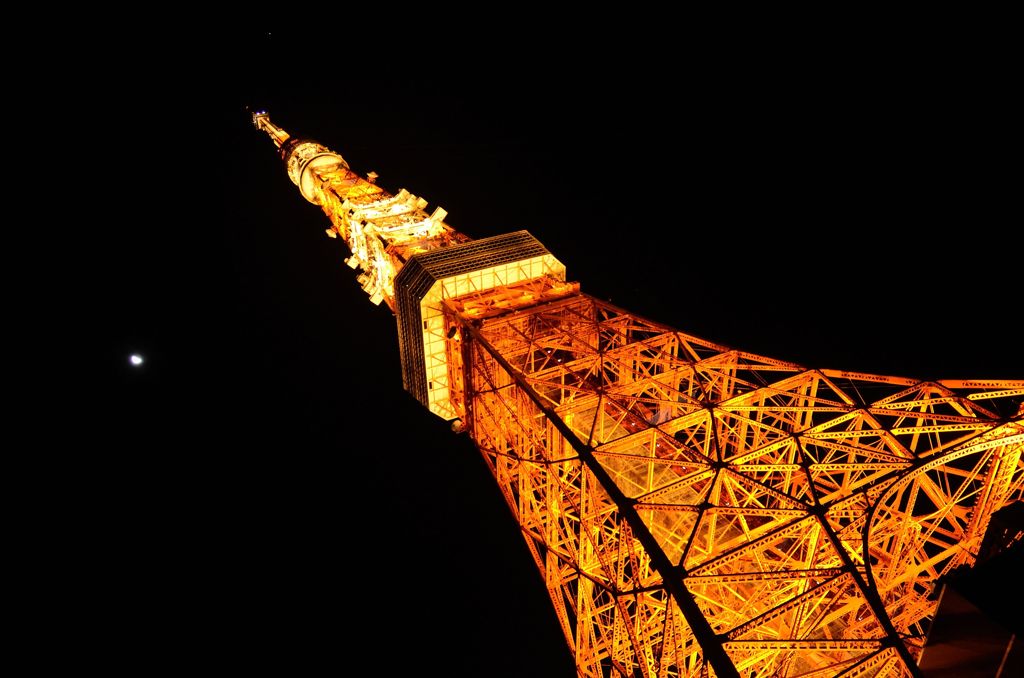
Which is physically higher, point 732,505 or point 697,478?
point 697,478

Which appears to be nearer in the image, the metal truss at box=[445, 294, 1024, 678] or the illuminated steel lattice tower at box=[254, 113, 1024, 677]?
the metal truss at box=[445, 294, 1024, 678]

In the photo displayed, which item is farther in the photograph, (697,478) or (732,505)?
(732,505)

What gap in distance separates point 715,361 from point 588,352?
2793 millimetres

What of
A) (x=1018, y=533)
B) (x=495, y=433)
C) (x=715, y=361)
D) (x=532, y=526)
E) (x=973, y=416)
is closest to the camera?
(x=1018, y=533)

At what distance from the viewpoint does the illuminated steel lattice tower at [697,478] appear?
8.95 m

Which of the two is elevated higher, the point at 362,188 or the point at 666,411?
the point at 362,188

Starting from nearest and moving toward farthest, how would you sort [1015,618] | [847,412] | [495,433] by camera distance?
[1015,618] → [847,412] → [495,433]

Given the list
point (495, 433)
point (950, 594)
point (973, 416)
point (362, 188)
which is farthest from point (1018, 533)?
point (362, 188)

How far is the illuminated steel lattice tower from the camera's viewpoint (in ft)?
29.4

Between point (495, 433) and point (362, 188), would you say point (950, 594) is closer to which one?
point (495, 433)

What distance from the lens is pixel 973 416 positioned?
10.7 meters

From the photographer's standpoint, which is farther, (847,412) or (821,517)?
(847,412)

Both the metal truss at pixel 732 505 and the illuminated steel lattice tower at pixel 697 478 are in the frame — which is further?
the illuminated steel lattice tower at pixel 697 478

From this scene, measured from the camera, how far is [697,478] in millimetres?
10102
